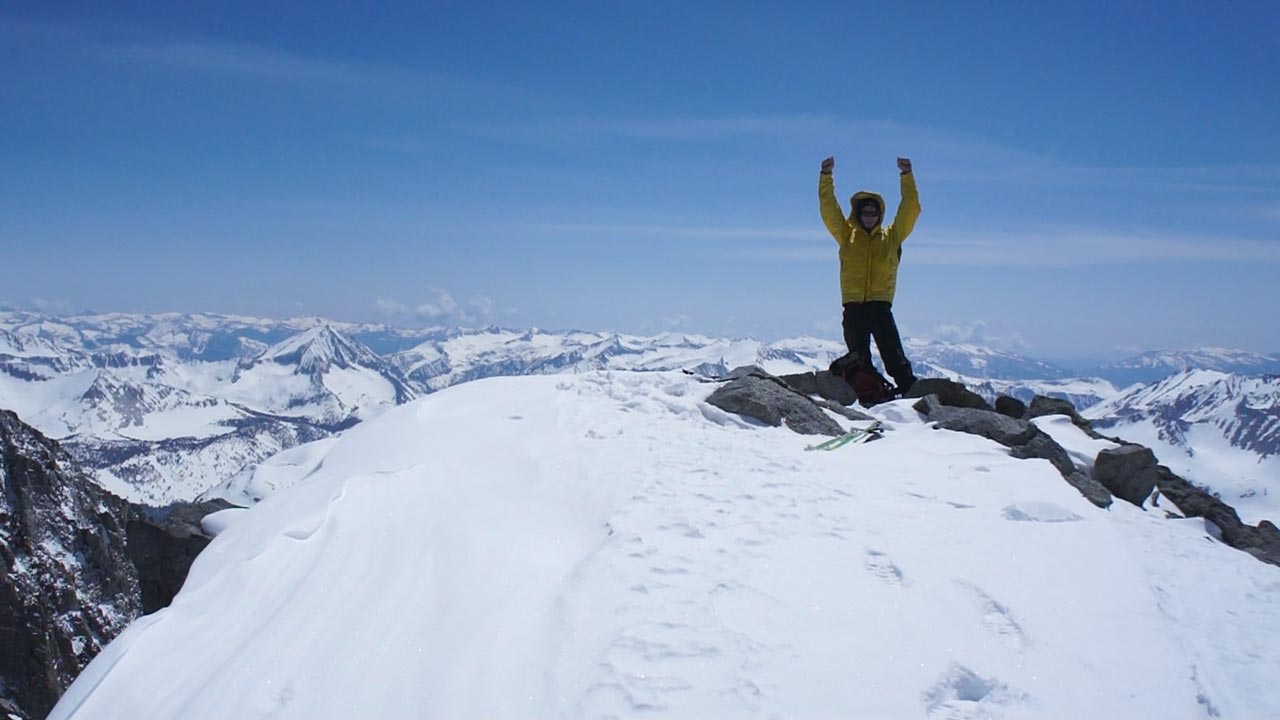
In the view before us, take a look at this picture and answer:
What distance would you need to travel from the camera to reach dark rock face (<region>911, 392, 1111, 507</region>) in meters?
9.31

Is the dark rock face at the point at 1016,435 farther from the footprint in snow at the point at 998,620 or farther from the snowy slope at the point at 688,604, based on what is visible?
the footprint in snow at the point at 998,620

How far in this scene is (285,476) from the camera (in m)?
12.1

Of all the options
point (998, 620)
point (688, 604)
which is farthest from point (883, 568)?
point (688, 604)

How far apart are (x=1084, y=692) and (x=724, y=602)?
237 cm

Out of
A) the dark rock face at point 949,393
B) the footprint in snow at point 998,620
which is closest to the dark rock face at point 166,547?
the footprint in snow at point 998,620

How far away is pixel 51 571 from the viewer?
36.9 metres

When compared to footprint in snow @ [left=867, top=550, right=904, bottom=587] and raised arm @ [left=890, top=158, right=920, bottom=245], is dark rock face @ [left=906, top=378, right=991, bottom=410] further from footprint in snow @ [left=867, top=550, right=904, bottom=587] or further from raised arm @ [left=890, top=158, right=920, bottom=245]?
footprint in snow @ [left=867, top=550, right=904, bottom=587]

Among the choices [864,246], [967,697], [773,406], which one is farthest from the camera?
[864,246]

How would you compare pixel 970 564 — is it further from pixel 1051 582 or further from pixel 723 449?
pixel 723 449

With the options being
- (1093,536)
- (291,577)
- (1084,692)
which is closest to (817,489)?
(1093,536)

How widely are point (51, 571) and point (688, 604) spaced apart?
4666 centimetres

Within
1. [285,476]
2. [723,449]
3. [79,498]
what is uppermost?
[723,449]

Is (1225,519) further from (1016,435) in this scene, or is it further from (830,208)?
(830,208)

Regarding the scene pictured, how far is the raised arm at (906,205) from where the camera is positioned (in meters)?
13.7
